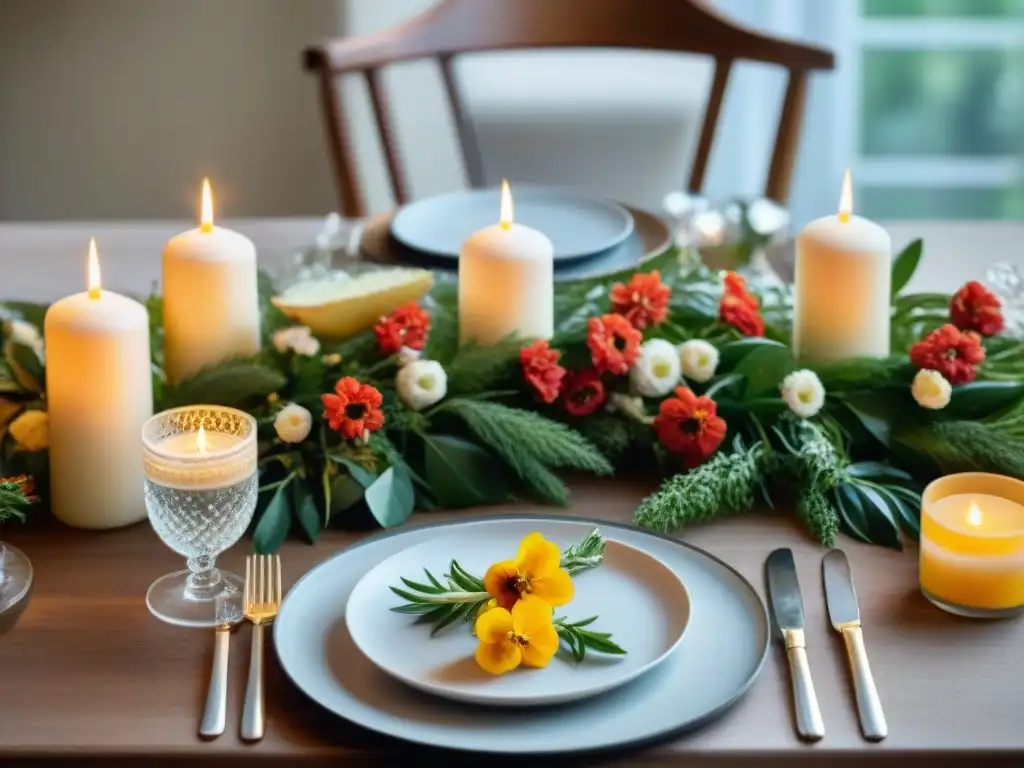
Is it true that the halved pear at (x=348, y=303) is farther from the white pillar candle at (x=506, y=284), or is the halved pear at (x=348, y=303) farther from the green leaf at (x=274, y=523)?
the green leaf at (x=274, y=523)

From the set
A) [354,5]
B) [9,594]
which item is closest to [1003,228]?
[9,594]

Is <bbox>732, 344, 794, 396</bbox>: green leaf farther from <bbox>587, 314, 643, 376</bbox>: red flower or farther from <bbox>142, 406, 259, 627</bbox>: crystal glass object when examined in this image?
<bbox>142, 406, 259, 627</bbox>: crystal glass object

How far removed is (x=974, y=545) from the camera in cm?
91

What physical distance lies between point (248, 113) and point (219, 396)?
6.17 feet

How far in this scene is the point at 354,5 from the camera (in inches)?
105

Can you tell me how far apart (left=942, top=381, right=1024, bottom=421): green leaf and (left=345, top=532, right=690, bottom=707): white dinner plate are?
0.33m

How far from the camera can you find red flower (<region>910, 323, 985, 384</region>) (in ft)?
3.68

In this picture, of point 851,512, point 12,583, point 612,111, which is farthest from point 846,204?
point 612,111

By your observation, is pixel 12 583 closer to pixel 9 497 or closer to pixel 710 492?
pixel 9 497

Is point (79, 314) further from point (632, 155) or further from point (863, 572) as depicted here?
point (632, 155)

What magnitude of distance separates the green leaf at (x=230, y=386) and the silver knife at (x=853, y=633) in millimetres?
429

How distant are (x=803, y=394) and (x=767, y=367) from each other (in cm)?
4

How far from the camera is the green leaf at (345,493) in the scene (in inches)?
41.0

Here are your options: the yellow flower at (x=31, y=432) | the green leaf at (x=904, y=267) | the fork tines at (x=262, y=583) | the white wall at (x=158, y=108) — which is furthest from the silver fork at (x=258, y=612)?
the white wall at (x=158, y=108)
